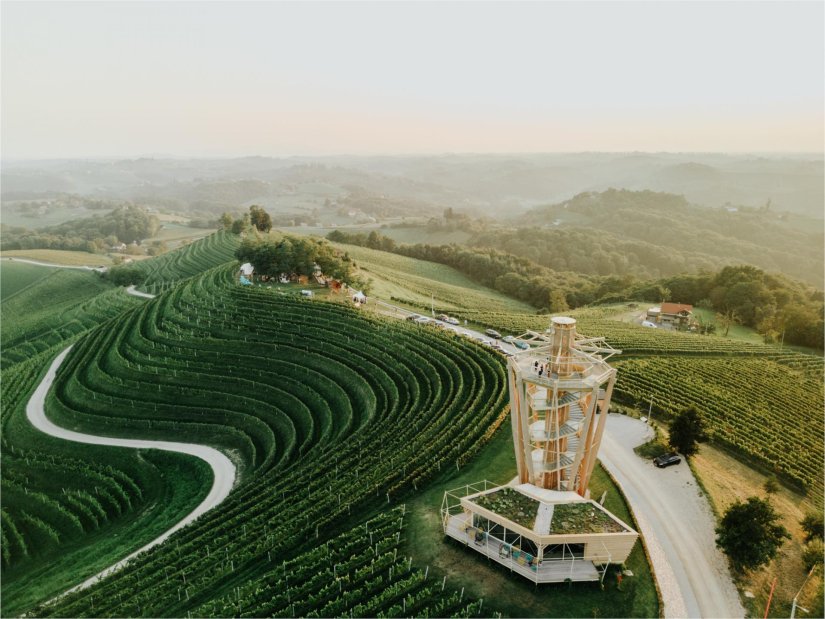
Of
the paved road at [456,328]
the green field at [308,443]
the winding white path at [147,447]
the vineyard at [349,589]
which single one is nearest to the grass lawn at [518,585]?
the green field at [308,443]

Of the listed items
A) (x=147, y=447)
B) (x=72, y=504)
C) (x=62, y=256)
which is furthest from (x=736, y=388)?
(x=62, y=256)

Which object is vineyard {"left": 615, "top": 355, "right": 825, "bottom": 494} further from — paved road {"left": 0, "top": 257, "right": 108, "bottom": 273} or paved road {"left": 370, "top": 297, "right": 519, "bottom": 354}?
paved road {"left": 0, "top": 257, "right": 108, "bottom": 273}

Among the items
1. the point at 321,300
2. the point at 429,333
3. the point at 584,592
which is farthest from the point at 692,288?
the point at 584,592

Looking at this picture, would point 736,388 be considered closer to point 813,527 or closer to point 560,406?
point 813,527

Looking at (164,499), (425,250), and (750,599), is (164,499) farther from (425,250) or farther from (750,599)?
(425,250)

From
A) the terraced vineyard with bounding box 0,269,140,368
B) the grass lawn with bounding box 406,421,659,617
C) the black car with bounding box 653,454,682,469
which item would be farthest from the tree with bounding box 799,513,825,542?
the terraced vineyard with bounding box 0,269,140,368

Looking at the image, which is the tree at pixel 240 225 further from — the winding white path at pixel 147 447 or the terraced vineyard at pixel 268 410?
the winding white path at pixel 147 447

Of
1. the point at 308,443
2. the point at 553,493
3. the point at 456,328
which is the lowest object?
the point at 308,443
